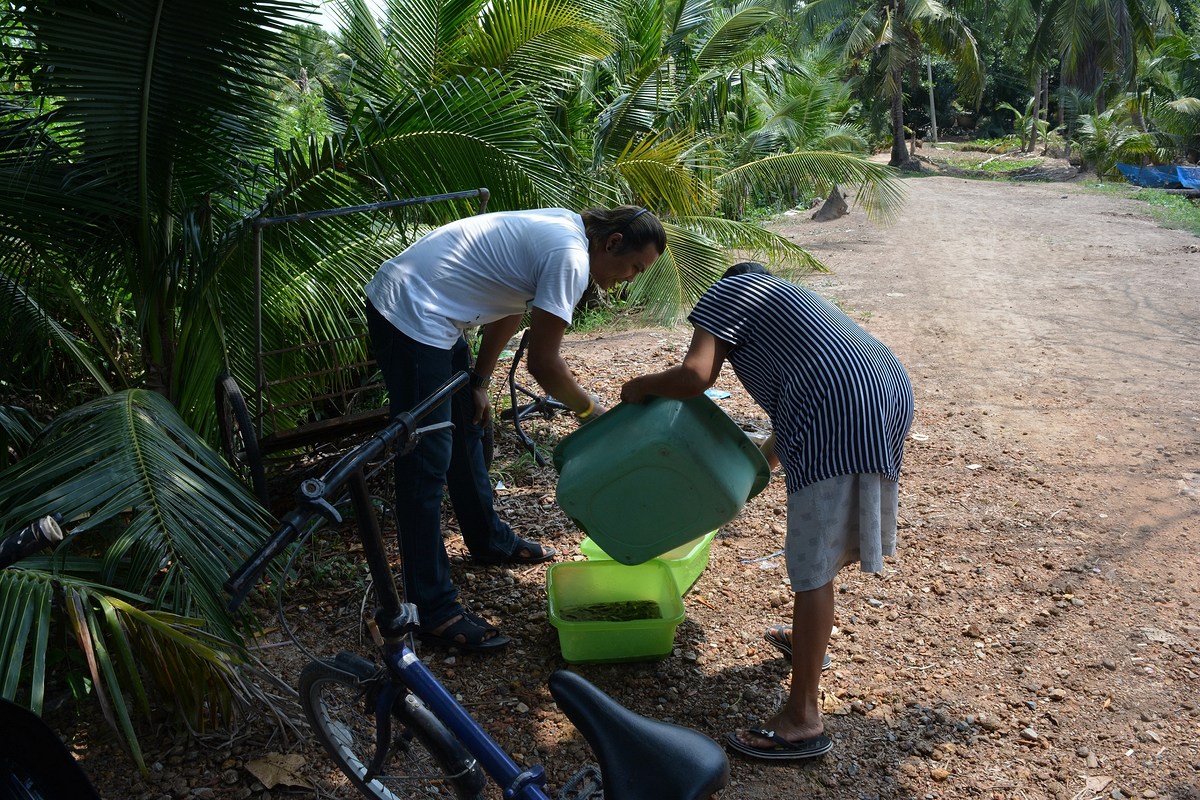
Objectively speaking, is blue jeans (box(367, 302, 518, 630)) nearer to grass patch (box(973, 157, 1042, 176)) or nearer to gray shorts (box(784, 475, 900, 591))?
gray shorts (box(784, 475, 900, 591))

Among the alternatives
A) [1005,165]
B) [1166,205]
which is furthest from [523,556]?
[1005,165]

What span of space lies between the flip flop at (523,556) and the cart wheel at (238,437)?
0.97 meters

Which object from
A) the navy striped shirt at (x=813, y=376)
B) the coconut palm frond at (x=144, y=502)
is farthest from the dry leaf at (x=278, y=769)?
the navy striped shirt at (x=813, y=376)

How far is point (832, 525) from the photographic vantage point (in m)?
2.67

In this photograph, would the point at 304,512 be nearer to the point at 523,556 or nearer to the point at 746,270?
the point at 746,270

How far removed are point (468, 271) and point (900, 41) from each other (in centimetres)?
2883

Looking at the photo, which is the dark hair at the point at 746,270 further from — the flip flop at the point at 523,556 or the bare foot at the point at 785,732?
the flip flop at the point at 523,556

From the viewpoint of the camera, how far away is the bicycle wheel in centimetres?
211

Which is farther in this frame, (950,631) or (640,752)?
(950,631)

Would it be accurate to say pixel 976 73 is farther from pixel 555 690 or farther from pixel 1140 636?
pixel 555 690

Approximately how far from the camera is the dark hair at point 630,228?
2.91 meters

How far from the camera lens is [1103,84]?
1209 inches

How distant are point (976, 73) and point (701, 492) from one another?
29.5 m

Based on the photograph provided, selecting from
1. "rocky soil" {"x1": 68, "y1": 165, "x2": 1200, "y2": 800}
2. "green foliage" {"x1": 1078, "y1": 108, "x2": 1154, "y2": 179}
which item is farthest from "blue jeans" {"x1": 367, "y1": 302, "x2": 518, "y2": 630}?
"green foliage" {"x1": 1078, "y1": 108, "x2": 1154, "y2": 179}
